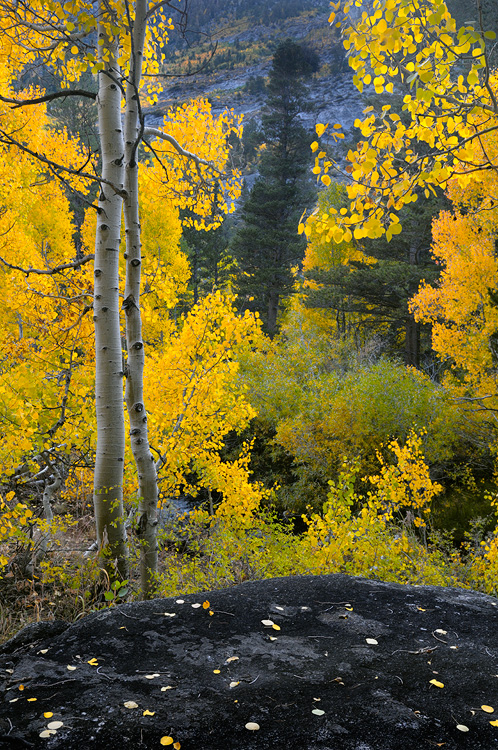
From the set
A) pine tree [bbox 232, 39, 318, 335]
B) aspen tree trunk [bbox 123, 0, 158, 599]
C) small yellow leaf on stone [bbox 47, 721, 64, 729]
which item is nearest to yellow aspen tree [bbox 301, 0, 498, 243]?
aspen tree trunk [bbox 123, 0, 158, 599]

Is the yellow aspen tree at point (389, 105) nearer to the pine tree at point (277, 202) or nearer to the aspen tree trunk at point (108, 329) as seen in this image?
the aspen tree trunk at point (108, 329)

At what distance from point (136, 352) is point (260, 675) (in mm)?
2454

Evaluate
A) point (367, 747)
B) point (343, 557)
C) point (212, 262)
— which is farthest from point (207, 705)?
point (212, 262)

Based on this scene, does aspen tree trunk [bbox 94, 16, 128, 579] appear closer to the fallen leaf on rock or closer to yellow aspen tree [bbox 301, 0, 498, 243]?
yellow aspen tree [bbox 301, 0, 498, 243]

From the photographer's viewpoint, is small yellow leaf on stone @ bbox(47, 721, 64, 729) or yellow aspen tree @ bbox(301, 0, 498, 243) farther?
yellow aspen tree @ bbox(301, 0, 498, 243)

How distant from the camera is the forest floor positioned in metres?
1.69

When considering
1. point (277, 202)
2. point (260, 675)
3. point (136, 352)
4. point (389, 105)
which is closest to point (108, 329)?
point (136, 352)

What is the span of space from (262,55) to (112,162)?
90572 millimetres

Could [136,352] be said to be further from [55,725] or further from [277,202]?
[277,202]

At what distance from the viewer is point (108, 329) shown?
3.63 m

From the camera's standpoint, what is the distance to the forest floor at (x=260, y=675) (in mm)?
1686

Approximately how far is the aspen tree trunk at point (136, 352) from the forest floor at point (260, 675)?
1.10 meters

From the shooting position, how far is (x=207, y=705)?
6.07 ft

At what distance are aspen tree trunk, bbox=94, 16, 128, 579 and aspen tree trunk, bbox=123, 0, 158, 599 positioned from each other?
9 cm
